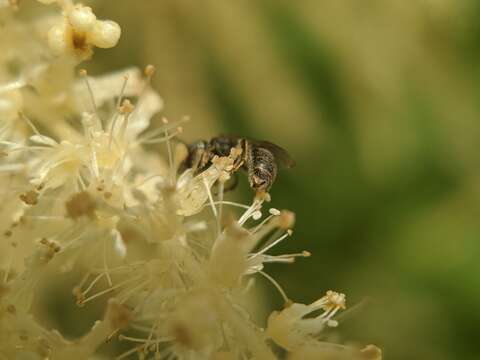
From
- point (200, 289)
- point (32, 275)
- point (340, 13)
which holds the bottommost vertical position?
point (32, 275)

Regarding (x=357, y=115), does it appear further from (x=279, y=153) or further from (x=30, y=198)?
(x=30, y=198)

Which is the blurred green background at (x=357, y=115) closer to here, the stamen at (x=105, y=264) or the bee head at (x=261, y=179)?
the bee head at (x=261, y=179)

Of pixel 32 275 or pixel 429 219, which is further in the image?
pixel 429 219

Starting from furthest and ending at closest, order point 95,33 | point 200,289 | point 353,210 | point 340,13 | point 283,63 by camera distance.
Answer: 1. point 353,210
2. point 283,63
3. point 340,13
4. point 95,33
5. point 200,289

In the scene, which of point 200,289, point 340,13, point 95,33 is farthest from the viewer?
point 340,13

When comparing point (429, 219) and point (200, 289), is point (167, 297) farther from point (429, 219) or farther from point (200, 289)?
point (429, 219)

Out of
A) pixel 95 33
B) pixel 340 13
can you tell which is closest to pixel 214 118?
pixel 340 13
